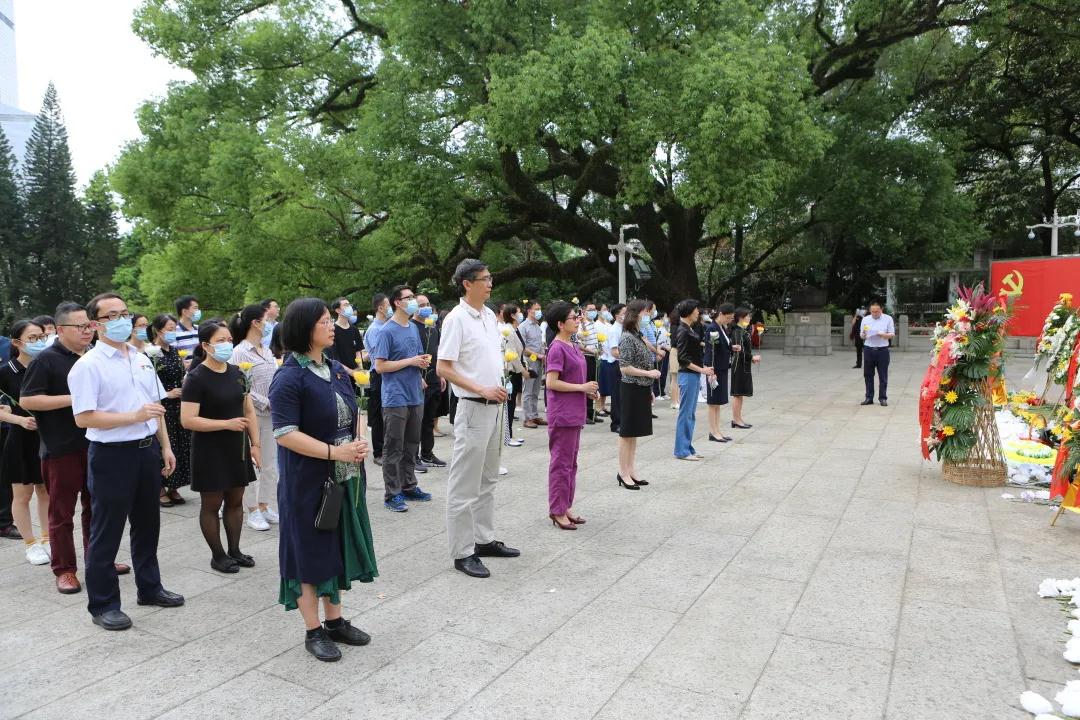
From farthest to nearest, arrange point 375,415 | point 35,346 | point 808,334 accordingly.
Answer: point 808,334, point 375,415, point 35,346

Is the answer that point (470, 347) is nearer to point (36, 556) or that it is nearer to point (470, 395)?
point (470, 395)

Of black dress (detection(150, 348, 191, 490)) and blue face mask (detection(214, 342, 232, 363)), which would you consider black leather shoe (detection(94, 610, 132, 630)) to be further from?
black dress (detection(150, 348, 191, 490))

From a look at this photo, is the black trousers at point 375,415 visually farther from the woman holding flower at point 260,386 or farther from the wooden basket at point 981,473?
the wooden basket at point 981,473

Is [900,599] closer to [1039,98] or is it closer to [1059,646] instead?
[1059,646]

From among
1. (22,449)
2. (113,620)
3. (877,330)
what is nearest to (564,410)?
(113,620)

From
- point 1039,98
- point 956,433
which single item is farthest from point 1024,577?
point 1039,98

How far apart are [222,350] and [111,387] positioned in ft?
2.24

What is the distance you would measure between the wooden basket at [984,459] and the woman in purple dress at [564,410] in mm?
3617

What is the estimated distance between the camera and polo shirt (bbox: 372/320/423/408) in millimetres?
5867

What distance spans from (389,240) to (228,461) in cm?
1666

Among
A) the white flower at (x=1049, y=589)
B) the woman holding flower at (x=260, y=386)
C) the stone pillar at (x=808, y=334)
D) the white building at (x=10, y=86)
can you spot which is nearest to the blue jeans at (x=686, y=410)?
the white flower at (x=1049, y=589)

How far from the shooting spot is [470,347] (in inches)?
173

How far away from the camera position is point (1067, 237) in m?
29.5

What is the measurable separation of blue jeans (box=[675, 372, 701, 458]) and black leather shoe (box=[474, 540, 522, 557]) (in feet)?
11.0
